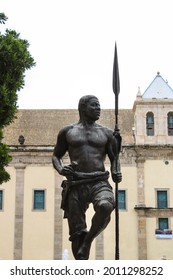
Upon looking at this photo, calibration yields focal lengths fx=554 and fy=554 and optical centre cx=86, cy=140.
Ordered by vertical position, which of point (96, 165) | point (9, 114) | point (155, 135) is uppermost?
point (155, 135)

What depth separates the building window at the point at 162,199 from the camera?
33.8m

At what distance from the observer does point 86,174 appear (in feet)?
20.4

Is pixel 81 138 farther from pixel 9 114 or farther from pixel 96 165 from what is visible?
pixel 9 114

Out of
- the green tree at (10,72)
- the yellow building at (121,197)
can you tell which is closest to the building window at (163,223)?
the yellow building at (121,197)

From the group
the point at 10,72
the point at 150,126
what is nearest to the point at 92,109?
the point at 10,72

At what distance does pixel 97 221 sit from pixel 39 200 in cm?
2816

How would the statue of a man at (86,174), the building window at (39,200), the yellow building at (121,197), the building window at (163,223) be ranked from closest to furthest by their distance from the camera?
the statue of a man at (86,174), the yellow building at (121,197), the building window at (163,223), the building window at (39,200)

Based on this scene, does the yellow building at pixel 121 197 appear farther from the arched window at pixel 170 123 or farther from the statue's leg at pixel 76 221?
the statue's leg at pixel 76 221

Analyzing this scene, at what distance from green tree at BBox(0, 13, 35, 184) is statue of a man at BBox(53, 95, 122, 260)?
29.7ft

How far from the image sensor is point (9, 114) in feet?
51.3

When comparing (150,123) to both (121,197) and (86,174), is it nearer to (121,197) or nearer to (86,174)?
(121,197)
